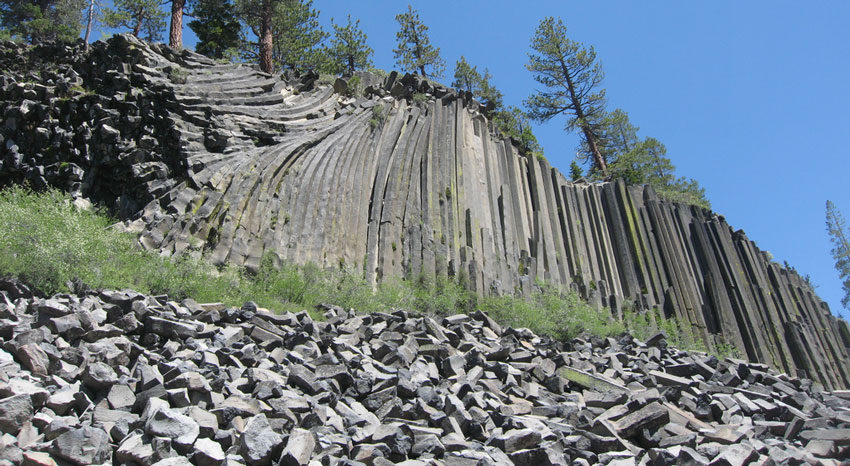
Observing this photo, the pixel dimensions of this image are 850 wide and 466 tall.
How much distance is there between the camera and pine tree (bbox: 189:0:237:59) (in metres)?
24.2

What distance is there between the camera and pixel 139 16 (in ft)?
95.9

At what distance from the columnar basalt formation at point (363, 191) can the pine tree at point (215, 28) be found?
332 inches

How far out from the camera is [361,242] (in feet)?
39.9

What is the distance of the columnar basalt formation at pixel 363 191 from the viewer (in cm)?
1141

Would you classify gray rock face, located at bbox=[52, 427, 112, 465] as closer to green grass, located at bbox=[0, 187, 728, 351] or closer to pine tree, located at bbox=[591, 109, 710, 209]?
green grass, located at bbox=[0, 187, 728, 351]

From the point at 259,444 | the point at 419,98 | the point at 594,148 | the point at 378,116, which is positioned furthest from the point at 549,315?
the point at 594,148

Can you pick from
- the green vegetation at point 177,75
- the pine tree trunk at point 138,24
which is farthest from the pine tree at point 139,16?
the green vegetation at point 177,75

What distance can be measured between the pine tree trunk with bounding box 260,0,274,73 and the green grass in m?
9.34

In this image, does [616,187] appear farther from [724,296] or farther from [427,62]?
[427,62]

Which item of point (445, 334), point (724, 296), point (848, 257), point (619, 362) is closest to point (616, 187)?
point (724, 296)

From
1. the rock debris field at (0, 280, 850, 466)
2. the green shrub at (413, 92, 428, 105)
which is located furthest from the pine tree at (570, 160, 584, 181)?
the rock debris field at (0, 280, 850, 466)

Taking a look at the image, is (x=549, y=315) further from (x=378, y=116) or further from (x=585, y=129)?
(x=585, y=129)

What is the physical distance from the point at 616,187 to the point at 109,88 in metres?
14.4

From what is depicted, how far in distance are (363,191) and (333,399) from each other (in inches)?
326
